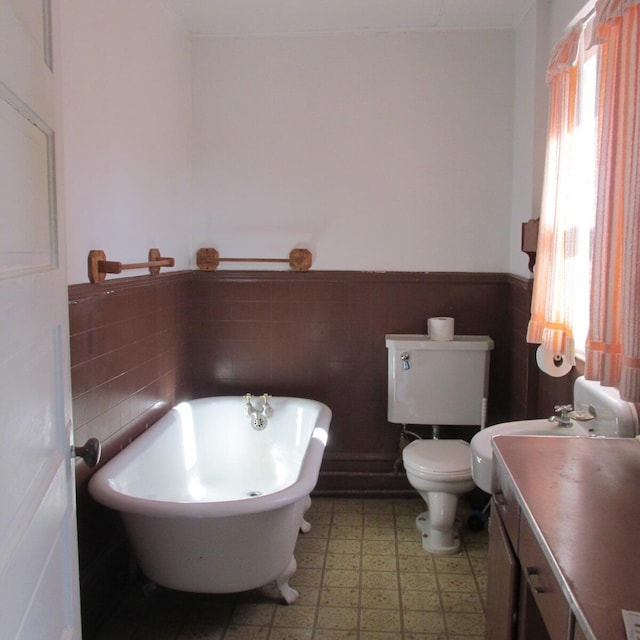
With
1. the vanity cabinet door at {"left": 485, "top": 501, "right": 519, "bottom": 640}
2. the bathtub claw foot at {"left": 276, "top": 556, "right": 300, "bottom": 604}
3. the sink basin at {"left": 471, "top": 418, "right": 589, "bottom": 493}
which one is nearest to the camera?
the vanity cabinet door at {"left": 485, "top": 501, "right": 519, "bottom": 640}

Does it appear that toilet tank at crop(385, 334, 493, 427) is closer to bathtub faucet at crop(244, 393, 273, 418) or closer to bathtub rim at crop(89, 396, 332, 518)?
bathtub faucet at crop(244, 393, 273, 418)

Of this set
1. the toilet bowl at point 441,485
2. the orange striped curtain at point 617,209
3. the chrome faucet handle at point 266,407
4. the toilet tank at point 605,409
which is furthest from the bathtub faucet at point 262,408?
the orange striped curtain at point 617,209

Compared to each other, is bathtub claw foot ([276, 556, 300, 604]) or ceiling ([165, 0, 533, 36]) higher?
ceiling ([165, 0, 533, 36])

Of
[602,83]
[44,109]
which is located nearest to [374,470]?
[602,83]

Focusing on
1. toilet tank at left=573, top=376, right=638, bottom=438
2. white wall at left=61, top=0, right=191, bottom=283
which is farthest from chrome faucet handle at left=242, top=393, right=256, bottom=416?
toilet tank at left=573, top=376, right=638, bottom=438

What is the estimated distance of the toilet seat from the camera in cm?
285

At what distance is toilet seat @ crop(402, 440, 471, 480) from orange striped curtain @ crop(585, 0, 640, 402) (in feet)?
3.75

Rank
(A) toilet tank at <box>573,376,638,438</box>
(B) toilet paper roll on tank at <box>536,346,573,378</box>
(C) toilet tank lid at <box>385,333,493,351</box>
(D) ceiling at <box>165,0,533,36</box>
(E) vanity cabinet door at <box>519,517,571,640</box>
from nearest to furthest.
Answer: (E) vanity cabinet door at <box>519,517,571,640</box>
(A) toilet tank at <box>573,376,638,438</box>
(B) toilet paper roll on tank at <box>536,346,573,378</box>
(D) ceiling at <box>165,0,533,36</box>
(C) toilet tank lid at <box>385,333,493,351</box>

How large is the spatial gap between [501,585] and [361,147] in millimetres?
2413

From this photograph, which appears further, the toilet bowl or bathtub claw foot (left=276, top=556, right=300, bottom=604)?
the toilet bowl

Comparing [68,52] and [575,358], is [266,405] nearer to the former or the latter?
[575,358]

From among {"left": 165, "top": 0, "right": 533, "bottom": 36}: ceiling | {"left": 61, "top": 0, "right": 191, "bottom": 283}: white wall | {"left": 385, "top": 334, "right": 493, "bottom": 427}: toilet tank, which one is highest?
{"left": 165, "top": 0, "right": 533, "bottom": 36}: ceiling

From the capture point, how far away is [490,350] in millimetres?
3326

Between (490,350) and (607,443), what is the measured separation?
1622 mm
